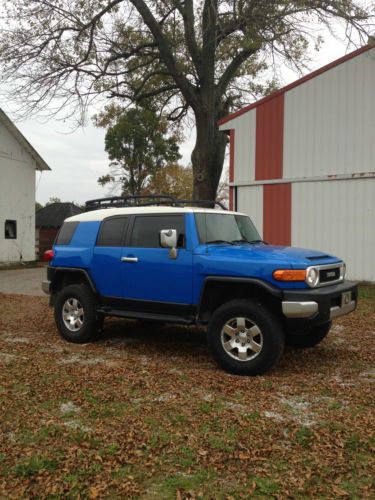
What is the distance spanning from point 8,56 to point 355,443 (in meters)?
15.6

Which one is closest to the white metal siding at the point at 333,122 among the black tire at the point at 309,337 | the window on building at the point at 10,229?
the black tire at the point at 309,337

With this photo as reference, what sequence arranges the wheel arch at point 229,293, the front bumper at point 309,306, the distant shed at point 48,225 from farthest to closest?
the distant shed at point 48,225
the wheel arch at point 229,293
the front bumper at point 309,306

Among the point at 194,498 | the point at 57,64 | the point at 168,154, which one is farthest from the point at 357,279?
the point at 168,154

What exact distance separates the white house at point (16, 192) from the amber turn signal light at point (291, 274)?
66.4ft

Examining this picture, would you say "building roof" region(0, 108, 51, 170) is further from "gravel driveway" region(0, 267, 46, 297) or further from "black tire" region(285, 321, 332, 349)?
"black tire" region(285, 321, 332, 349)

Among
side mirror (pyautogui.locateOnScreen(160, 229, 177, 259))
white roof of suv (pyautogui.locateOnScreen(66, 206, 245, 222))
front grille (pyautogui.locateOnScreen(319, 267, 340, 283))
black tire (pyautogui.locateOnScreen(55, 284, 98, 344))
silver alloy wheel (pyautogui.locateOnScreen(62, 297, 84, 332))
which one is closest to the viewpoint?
front grille (pyautogui.locateOnScreen(319, 267, 340, 283))

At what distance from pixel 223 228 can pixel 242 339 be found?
5.14 ft

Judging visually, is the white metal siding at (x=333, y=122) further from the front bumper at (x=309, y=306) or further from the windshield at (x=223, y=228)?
the front bumper at (x=309, y=306)

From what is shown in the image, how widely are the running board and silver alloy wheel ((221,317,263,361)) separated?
596 mm

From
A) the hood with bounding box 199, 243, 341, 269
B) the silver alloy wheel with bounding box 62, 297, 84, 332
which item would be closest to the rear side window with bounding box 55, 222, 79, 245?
the silver alloy wheel with bounding box 62, 297, 84, 332

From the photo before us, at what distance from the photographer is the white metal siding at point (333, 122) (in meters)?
12.2

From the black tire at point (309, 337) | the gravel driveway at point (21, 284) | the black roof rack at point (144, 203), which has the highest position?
the black roof rack at point (144, 203)

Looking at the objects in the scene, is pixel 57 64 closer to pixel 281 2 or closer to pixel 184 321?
pixel 281 2

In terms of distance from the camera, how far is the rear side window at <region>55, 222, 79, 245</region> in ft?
23.4
